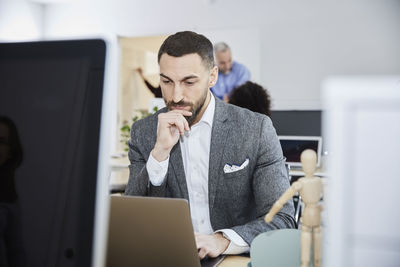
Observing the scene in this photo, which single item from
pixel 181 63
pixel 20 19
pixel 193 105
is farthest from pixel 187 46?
pixel 20 19

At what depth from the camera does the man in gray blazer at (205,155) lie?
1306 mm

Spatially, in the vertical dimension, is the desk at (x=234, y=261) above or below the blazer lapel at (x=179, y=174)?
below

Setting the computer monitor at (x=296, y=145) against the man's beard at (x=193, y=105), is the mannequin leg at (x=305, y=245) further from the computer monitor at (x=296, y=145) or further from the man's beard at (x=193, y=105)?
the computer monitor at (x=296, y=145)

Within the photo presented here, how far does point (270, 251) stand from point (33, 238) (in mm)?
394

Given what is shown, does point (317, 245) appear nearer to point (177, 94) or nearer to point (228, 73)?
point (177, 94)

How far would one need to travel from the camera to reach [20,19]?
5.45 metres

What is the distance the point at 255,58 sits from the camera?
4664mm

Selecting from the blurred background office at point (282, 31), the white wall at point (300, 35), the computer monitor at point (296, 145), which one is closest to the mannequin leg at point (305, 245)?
the computer monitor at point (296, 145)

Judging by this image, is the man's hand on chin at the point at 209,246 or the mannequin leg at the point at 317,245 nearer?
the mannequin leg at the point at 317,245

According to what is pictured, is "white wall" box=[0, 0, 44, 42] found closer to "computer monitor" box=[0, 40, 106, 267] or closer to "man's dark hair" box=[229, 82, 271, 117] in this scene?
"man's dark hair" box=[229, 82, 271, 117]

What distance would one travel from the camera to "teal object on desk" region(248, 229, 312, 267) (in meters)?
0.76

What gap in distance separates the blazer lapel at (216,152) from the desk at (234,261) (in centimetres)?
37

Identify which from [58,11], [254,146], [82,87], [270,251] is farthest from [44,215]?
[58,11]

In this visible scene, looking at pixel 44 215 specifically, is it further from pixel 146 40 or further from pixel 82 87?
pixel 146 40
